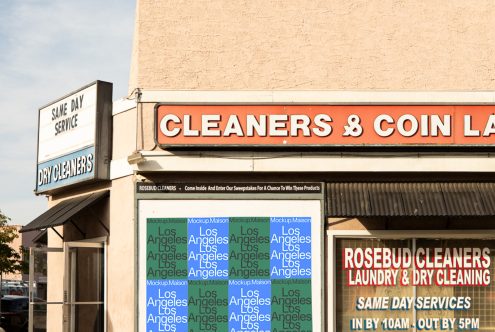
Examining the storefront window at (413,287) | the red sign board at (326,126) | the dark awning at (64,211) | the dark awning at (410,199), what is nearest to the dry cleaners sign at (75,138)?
the dark awning at (64,211)

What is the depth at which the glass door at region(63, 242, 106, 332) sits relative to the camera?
702 inches

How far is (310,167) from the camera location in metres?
15.7

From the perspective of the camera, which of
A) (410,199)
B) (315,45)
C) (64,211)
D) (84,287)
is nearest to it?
(410,199)

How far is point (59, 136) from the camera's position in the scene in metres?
19.0

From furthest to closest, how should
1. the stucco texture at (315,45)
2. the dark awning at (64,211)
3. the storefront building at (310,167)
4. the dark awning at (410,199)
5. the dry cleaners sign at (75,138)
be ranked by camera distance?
the dark awning at (64,211) < the dry cleaners sign at (75,138) < the stucco texture at (315,45) < the storefront building at (310,167) < the dark awning at (410,199)

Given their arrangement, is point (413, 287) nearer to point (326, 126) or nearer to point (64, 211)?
point (326, 126)

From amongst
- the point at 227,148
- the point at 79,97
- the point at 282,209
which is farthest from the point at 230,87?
the point at 79,97

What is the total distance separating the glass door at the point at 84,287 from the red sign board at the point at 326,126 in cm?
354

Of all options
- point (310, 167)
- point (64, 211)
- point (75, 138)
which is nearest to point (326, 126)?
point (310, 167)

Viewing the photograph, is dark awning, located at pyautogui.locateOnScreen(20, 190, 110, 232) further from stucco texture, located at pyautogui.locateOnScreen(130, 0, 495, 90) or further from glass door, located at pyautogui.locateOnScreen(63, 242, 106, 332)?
stucco texture, located at pyautogui.locateOnScreen(130, 0, 495, 90)

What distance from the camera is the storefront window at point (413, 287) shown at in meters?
15.8

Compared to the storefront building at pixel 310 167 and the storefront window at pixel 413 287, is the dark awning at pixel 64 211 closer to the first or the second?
the storefront building at pixel 310 167

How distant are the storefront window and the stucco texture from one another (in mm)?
2960

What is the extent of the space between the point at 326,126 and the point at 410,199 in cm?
194
